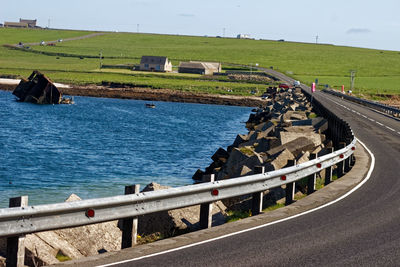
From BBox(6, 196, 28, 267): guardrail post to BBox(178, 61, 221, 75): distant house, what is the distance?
146m

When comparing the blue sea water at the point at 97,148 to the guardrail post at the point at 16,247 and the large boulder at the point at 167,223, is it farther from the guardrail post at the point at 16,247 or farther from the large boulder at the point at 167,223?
the guardrail post at the point at 16,247

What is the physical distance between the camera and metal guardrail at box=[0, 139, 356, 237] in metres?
7.94

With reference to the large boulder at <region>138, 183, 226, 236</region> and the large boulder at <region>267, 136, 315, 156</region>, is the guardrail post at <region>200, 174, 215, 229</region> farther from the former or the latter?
the large boulder at <region>267, 136, 315, 156</region>

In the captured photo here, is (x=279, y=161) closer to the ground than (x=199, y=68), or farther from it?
farther from it

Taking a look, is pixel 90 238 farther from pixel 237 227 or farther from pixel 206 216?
pixel 237 227

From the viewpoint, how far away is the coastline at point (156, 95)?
367ft

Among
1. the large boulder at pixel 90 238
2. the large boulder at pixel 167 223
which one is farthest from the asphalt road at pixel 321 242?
the large boulder at pixel 90 238

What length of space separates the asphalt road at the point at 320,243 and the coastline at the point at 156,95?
317 feet

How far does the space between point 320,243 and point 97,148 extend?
115 ft

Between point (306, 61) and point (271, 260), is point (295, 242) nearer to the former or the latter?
point (271, 260)

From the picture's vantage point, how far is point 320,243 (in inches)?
387

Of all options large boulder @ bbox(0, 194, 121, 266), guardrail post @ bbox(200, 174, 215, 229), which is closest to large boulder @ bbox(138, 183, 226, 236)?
guardrail post @ bbox(200, 174, 215, 229)

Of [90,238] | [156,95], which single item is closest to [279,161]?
[90,238]

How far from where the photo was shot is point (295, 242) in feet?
32.3
